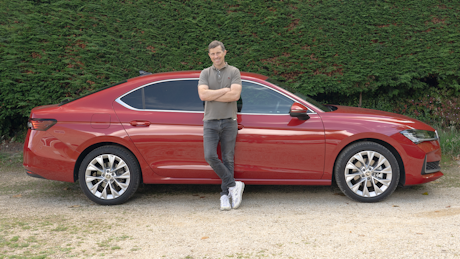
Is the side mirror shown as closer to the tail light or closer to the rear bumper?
the rear bumper

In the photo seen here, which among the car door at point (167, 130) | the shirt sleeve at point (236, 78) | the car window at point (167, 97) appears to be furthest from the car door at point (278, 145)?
the car window at point (167, 97)

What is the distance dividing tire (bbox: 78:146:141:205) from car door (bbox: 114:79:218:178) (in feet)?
0.76

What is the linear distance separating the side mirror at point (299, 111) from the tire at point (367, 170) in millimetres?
646

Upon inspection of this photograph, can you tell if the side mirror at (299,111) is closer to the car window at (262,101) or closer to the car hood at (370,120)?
the car window at (262,101)

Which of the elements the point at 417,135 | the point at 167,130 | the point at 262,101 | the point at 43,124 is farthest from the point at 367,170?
the point at 43,124

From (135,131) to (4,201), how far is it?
2013 mm

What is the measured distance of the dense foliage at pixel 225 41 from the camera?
696cm

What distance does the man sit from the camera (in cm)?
441

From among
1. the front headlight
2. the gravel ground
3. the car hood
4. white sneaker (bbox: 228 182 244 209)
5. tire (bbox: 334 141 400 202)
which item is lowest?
the gravel ground

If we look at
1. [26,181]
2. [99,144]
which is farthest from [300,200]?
[26,181]

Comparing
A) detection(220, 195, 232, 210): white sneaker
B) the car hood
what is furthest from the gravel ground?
the car hood

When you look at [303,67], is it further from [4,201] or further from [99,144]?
[4,201]

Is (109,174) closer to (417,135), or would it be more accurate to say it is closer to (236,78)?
(236,78)

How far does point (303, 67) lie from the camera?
7.24 meters
